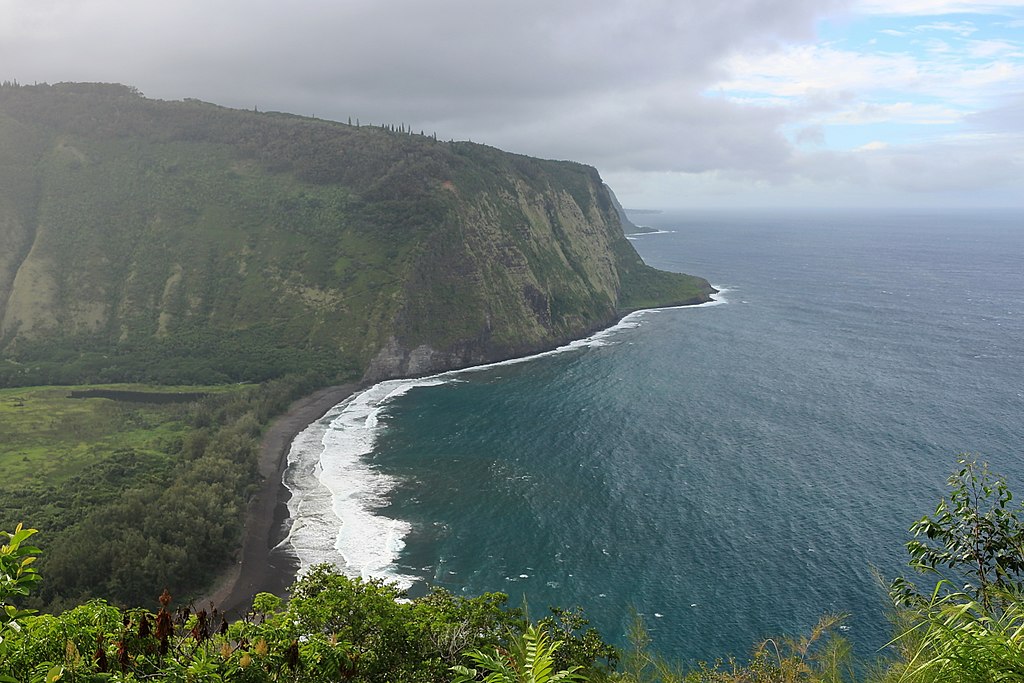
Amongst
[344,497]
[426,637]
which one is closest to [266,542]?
[344,497]

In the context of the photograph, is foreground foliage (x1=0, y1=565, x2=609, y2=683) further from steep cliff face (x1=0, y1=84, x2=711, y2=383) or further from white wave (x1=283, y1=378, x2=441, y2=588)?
steep cliff face (x1=0, y1=84, x2=711, y2=383)

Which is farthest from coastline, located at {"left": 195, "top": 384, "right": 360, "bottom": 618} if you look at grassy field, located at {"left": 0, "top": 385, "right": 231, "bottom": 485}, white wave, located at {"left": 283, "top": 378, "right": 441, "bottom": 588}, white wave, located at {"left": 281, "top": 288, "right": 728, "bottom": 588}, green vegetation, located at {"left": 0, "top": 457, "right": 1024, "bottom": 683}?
green vegetation, located at {"left": 0, "top": 457, "right": 1024, "bottom": 683}

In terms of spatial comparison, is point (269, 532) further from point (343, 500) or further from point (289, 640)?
point (289, 640)

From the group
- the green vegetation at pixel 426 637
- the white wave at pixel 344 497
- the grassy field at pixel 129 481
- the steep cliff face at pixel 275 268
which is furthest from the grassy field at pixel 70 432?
the green vegetation at pixel 426 637

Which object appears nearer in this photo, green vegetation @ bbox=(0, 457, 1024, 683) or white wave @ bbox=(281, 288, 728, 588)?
green vegetation @ bbox=(0, 457, 1024, 683)

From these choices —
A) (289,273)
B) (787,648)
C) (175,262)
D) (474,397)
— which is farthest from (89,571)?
(175,262)

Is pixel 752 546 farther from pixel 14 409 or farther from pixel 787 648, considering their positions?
pixel 14 409
